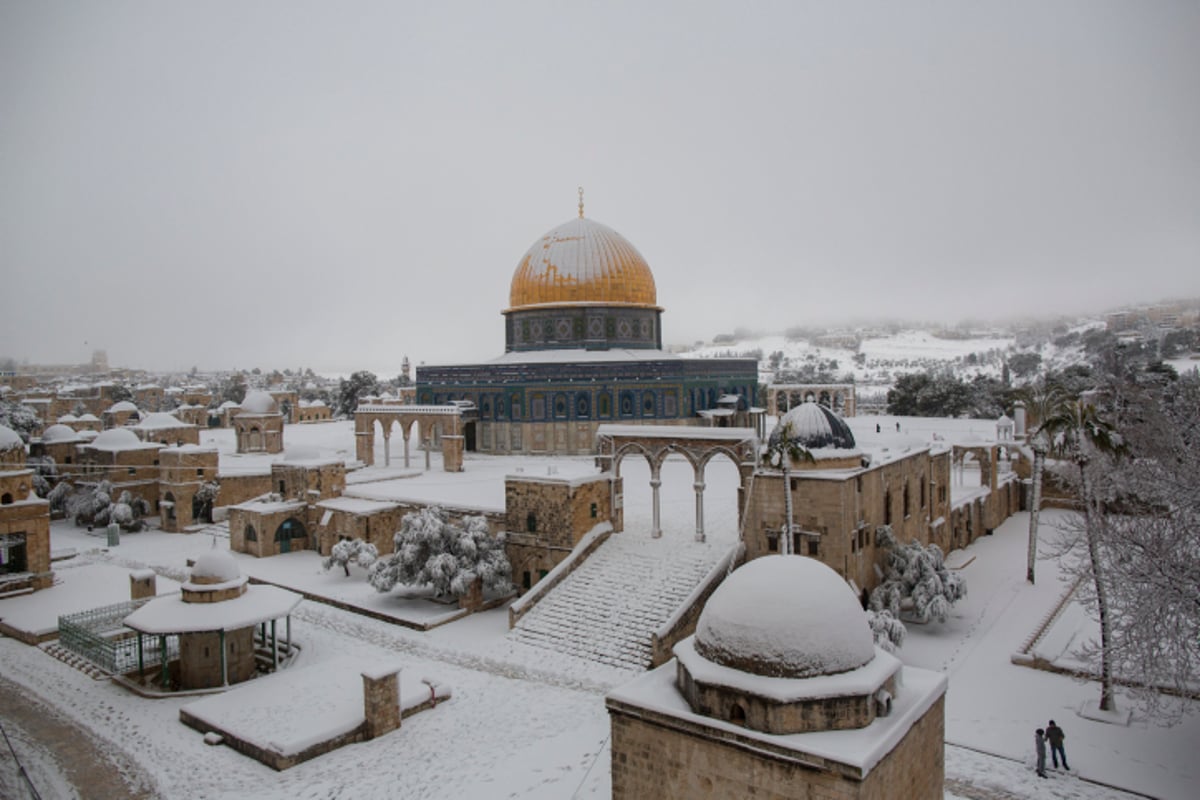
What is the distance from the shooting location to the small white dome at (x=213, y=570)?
14.9 meters

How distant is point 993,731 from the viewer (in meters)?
11.8

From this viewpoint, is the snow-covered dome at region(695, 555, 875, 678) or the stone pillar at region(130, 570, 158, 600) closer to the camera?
the snow-covered dome at region(695, 555, 875, 678)

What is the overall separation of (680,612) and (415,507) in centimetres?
970

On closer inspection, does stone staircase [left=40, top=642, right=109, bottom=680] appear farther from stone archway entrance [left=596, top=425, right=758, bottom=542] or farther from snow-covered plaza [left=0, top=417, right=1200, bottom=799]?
stone archway entrance [left=596, top=425, right=758, bottom=542]


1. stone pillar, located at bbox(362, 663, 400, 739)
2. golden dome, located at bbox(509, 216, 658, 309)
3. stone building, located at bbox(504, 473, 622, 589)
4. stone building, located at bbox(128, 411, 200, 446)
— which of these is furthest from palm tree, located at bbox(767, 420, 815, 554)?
stone building, located at bbox(128, 411, 200, 446)

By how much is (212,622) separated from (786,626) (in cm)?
1130

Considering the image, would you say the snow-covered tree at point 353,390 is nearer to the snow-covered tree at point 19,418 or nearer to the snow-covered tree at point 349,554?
the snow-covered tree at point 19,418

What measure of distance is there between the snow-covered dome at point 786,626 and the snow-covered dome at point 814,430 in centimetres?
831

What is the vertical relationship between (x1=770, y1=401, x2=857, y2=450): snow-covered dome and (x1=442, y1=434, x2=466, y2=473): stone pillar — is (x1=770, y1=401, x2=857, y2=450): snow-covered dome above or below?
above

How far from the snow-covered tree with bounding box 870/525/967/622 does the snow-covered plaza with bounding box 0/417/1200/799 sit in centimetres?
64

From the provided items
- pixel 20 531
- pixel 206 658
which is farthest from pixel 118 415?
pixel 206 658

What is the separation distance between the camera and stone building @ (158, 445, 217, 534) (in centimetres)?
2719

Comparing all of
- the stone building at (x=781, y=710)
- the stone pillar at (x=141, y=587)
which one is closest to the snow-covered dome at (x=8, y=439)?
the stone pillar at (x=141, y=587)

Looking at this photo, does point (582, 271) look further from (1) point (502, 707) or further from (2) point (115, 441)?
(1) point (502, 707)
